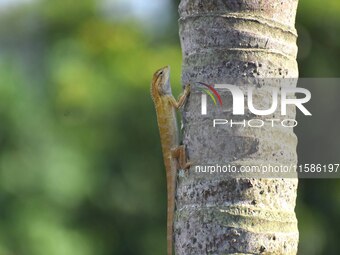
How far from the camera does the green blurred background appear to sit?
11500mm

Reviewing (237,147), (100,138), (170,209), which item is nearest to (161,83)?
(170,209)

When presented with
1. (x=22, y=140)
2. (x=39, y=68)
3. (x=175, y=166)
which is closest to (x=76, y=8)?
(x=39, y=68)

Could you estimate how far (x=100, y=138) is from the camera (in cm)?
1184

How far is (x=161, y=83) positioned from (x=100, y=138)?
A: 593 cm

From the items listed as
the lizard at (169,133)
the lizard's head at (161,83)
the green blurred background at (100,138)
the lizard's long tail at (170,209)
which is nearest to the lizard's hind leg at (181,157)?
the lizard at (169,133)

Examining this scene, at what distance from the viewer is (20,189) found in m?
11.9

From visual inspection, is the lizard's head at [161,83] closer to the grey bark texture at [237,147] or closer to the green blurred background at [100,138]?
the grey bark texture at [237,147]

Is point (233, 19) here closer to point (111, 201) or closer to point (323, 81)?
point (323, 81)

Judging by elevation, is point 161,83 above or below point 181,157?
above

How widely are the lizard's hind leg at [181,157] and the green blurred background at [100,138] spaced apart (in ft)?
20.7

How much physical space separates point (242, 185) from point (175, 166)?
492 millimetres

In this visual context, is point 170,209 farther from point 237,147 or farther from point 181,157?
point 237,147

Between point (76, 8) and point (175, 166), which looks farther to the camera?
point (76, 8)

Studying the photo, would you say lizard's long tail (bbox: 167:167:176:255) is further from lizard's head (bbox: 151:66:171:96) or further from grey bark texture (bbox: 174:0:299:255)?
lizard's head (bbox: 151:66:171:96)
